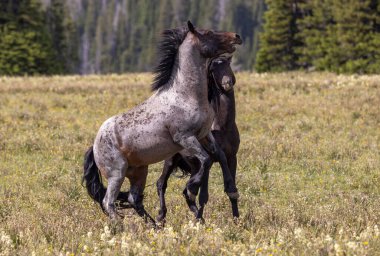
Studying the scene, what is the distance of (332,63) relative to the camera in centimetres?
4650

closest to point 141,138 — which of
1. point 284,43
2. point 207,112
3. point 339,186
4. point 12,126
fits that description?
point 207,112

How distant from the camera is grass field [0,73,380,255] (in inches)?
242

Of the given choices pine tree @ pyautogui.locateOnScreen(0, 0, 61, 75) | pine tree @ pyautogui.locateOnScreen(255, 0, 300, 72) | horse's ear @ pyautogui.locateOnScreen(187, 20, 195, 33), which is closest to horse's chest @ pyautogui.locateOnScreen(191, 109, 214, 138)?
horse's ear @ pyautogui.locateOnScreen(187, 20, 195, 33)

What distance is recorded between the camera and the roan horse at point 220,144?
25.6 feet

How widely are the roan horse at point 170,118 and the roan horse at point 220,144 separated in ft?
1.77

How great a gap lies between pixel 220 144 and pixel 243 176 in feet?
15.9

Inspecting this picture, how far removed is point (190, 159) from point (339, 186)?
16.7 ft

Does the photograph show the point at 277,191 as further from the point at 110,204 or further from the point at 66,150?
the point at 66,150

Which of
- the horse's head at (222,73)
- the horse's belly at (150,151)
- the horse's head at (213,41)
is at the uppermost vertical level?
the horse's head at (213,41)

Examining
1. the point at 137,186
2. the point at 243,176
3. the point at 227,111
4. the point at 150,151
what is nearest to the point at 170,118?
the point at 150,151

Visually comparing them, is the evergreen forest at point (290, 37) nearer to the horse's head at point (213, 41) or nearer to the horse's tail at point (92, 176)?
the horse's tail at point (92, 176)

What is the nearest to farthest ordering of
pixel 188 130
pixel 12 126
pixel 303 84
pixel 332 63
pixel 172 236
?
pixel 172 236, pixel 188 130, pixel 12 126, pixel 303 84, pixel 332 63

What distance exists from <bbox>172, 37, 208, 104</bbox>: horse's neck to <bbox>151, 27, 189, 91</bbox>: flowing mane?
Answer: 0.10m

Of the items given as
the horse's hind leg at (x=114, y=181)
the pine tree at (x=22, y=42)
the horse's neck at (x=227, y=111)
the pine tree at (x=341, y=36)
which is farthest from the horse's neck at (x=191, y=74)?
the pine tree at (x=22, y=42)
